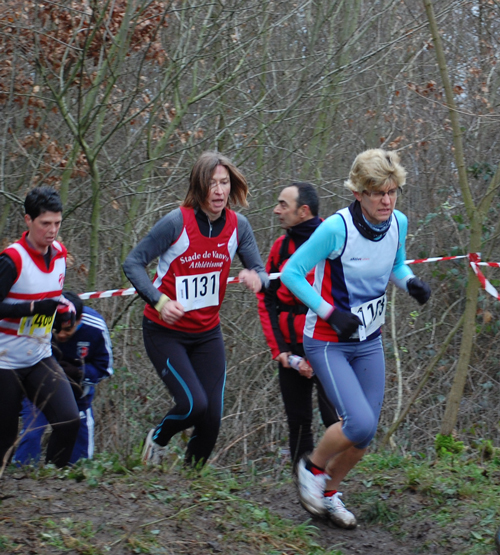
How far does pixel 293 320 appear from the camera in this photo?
4754mm

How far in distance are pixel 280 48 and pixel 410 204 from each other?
9.97 feet

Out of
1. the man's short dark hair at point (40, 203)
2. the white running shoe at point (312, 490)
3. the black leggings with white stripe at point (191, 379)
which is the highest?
the man's short dark hair at point (40, 203)

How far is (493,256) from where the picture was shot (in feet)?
30.2

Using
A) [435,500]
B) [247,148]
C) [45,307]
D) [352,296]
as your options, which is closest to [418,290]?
[352,296]

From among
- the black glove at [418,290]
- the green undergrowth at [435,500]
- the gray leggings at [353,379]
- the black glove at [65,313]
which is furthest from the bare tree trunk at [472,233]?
the black glove at [65,313]

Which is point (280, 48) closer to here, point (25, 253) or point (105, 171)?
point (105, 171)

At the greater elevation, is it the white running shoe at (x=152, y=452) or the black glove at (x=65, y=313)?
the black glove at (x=65, y=313)

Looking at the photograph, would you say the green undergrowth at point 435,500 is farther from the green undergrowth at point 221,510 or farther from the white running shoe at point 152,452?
the white running shoe at point 152,452

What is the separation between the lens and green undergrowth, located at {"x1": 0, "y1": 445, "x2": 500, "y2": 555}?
328 centimetres

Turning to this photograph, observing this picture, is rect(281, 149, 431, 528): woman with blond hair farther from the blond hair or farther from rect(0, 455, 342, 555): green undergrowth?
rect(0, 455, 342, 555): green undergrowth

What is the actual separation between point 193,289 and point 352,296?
1.02 metres

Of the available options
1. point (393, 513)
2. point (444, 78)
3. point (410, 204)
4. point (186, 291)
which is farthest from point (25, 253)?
point (410, 204)

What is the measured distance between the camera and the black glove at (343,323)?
3.75m

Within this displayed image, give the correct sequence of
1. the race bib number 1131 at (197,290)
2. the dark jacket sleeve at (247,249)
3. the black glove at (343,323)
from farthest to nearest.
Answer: the dark jacket sleeve at (247,249) < the race bib number 1131 at (197,290) < the black glove at (343,323)
